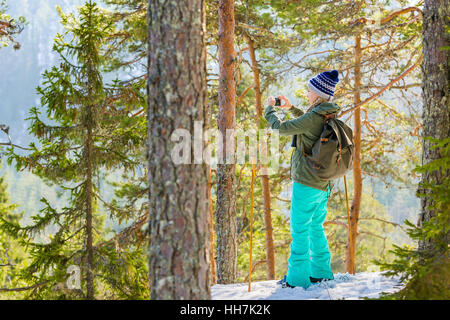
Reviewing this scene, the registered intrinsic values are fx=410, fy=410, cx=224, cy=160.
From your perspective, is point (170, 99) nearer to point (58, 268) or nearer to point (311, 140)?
point (311, 140)

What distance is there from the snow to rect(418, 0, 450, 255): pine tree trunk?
0.60 m

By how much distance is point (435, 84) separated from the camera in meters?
4.04

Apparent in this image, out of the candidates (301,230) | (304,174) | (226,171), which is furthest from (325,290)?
(226,171)

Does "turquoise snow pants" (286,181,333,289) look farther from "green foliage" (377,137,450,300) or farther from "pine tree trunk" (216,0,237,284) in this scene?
"pine tree trunk" (216,0,237,284)

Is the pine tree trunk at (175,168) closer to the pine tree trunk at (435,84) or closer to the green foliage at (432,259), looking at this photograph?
the green foliage at (432,259)

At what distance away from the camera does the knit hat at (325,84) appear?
4039 millimetres

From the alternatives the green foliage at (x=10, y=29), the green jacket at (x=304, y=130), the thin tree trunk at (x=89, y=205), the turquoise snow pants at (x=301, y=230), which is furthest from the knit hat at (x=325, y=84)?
the green foliage at (x=10, y=29)

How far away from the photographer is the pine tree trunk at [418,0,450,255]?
3.99 metres

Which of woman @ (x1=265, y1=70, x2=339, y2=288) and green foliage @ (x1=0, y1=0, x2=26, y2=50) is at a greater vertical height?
green foliage @ (x1=0, y1=0, x2=26, y2=50)

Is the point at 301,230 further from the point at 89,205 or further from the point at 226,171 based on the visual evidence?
the point at 89,205

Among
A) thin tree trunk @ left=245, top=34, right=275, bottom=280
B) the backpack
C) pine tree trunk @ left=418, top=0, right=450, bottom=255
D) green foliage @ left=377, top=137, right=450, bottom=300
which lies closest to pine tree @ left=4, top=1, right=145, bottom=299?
the backpack

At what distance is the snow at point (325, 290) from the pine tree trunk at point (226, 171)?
1370 millimetres

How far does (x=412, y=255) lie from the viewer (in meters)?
3.60

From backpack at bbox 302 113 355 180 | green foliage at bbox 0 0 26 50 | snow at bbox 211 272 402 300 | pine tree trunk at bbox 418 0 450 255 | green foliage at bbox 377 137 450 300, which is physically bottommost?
snow at bbox 211 272 402 300
